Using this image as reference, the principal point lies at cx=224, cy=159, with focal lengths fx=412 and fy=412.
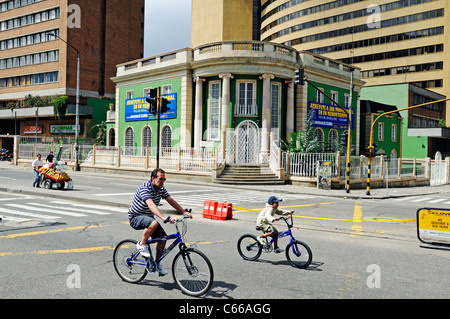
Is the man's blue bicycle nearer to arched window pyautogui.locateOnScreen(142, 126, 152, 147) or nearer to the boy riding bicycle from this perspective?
the boy riding bicycle

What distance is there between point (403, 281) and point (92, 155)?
3215cm

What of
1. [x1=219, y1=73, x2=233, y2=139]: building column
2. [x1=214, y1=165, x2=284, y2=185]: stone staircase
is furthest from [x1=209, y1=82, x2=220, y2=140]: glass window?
[x1=214, y1=165, x2=284, y2=185]: stone staircase

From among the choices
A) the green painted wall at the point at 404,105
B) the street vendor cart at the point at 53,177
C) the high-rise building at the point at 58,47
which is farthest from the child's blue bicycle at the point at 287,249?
the green painted wall at the point at 404,105

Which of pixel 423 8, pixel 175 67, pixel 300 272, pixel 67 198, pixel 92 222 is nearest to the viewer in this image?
pixel 300 272

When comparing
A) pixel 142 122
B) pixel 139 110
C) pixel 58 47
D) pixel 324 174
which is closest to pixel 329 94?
pixel 324 174

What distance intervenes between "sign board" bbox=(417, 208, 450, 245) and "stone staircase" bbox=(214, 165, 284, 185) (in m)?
16.5

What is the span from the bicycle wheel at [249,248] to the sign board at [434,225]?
4.35 m

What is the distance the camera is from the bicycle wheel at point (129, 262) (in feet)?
20.1

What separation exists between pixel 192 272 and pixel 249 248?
7.66ft

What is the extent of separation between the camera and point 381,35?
235ft

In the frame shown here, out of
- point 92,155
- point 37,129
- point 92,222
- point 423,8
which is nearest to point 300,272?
point 92,222

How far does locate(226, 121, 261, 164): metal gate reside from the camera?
2886cm
